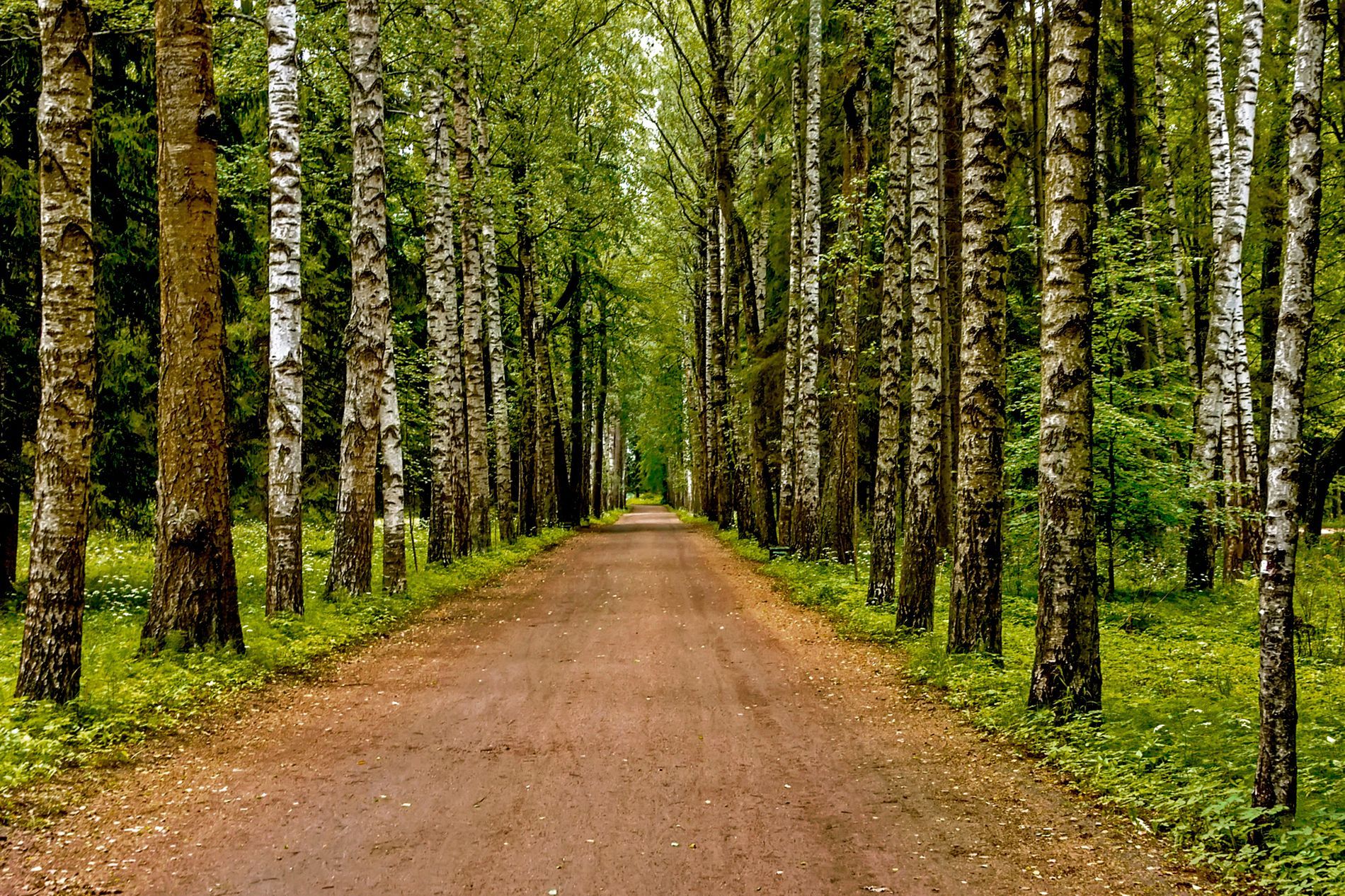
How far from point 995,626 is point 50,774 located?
319 inches

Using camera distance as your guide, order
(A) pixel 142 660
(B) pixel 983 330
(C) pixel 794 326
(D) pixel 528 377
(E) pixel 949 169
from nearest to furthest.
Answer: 1. (A) pixel 142 660
2. (B) pixel 983 330
3. (E) pixel 949 169
4. (C) pixel 794 326
5. (D) pixel 528 377

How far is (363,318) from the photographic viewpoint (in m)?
13.6

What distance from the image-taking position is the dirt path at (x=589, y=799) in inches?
180

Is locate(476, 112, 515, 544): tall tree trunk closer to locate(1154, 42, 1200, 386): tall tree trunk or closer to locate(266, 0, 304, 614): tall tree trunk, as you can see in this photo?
locate(266, 0, 304, 614): tall tree trunk

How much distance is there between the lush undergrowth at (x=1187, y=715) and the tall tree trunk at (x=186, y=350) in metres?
7.32

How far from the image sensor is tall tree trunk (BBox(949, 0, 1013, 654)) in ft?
28.5

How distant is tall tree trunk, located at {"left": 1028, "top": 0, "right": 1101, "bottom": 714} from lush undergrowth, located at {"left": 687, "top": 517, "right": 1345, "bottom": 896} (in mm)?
497

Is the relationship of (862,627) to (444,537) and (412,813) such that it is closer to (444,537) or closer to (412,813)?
(412,813)

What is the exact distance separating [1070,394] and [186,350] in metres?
8.15

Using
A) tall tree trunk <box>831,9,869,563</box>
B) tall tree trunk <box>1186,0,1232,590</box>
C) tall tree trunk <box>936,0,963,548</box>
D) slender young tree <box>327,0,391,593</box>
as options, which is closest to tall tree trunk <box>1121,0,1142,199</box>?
tall tree trunk <box>1186,0,1232,590</box>

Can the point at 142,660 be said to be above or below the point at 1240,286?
below

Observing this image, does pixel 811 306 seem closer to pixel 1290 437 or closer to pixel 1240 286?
pixel 1240 286

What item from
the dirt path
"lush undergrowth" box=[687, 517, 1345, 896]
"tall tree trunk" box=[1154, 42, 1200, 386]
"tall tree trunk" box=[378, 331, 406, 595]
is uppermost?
"tall tree trunk" box=[1154, 42, 1200, 386]

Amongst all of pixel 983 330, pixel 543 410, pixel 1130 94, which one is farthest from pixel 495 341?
pixel 983 330
